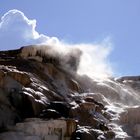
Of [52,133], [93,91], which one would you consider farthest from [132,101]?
[52,133]

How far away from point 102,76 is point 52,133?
22351 mm

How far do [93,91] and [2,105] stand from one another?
14.5m

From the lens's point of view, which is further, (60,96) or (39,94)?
(60,96)

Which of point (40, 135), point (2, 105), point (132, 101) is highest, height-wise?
point (132, 101)

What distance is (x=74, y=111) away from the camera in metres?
32.6

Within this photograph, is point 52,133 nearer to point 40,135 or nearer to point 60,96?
point 40,135

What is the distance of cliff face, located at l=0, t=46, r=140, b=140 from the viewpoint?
1136 inches

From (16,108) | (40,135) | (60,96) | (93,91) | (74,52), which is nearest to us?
(40,135)

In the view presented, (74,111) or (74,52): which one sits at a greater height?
(74,52)

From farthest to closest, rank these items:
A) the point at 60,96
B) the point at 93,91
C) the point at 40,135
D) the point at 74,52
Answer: the point at 74,52, the point at 93,91, the point at 60,96, the point at 40,135

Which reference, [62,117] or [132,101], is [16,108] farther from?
[132,101]

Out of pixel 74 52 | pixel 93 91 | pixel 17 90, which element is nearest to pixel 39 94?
pixel 17 90

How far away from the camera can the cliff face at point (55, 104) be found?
1136 inches

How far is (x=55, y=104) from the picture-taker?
31953 millimetres
